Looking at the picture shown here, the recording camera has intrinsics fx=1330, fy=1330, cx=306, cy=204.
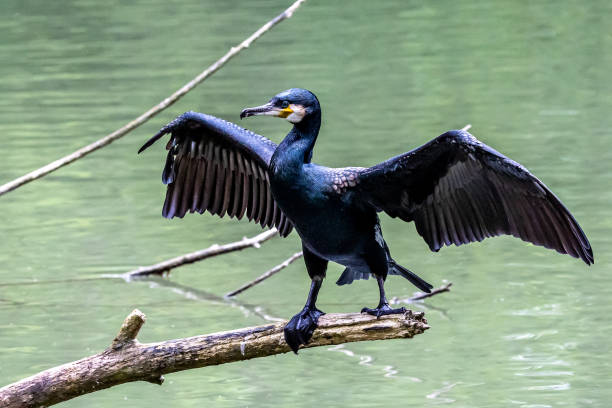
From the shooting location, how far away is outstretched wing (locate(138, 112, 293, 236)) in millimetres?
5887

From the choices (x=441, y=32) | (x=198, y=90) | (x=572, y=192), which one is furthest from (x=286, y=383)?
(x=441, y=32)

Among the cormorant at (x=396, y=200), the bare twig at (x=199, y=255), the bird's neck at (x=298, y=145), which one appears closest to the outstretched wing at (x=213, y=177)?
the cormorant at (x=396, y=200)

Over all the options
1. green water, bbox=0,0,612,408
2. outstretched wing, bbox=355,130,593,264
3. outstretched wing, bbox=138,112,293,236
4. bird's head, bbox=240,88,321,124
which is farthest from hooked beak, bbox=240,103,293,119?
green water, bbox=0,0,612,408

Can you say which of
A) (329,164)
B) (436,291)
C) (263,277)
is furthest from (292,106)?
(329,164)

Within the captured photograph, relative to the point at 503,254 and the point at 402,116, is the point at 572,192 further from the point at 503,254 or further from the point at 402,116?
the point at 402,116

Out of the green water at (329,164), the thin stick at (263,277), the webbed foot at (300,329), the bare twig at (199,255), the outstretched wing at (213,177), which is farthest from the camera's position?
the bare twig at (199,255)

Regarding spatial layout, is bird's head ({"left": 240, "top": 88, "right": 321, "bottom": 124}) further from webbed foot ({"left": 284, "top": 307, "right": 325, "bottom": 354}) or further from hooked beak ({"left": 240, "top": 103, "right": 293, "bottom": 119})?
webbed foot ({"left": 284, "top": 307, "right": 325, "bottom": 354})

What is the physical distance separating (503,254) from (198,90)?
247 inches

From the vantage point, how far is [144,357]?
527 cm

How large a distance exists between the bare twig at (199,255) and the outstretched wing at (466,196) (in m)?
2.85

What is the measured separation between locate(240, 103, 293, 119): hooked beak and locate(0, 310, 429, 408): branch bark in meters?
0.83

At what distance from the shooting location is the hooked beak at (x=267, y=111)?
197 inches

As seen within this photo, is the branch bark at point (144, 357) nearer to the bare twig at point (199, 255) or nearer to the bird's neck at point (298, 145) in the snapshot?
the bird's neck at point (298, 145)

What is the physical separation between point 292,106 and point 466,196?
766 mm
